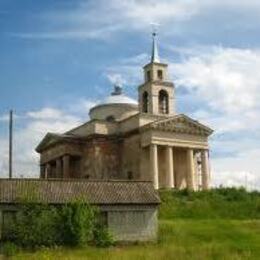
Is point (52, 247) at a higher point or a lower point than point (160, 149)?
lower

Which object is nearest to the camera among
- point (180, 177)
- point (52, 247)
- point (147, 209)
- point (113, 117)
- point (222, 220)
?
point (52, 247)

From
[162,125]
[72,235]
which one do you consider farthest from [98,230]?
[162,125]

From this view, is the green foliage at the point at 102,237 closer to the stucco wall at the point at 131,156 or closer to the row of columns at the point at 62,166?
the stucco wall at the point at 131,156

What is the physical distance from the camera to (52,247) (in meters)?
38.9

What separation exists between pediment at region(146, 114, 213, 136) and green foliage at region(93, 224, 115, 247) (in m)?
28.0

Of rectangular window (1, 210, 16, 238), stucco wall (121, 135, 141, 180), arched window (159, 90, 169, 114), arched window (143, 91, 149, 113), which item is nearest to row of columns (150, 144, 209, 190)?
stucco wall (121, 135, 141, 180)

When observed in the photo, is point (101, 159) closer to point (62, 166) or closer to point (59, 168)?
point (62, 166)

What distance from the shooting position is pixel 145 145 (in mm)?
69750

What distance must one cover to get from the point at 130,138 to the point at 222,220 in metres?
24.0

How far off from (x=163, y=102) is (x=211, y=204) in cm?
2205

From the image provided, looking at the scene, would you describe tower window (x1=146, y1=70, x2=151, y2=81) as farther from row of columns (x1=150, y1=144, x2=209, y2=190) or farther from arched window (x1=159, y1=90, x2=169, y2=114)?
row of columns (x1=150, y1=144, x2=209, y2=190)

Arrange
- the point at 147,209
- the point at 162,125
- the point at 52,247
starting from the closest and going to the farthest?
the point at 52,247, the point at 147,209, the point at 162,125

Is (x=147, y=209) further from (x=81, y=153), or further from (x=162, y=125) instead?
(x=81, y=153)

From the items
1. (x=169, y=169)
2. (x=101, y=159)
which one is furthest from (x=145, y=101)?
(x=169, y=169)
